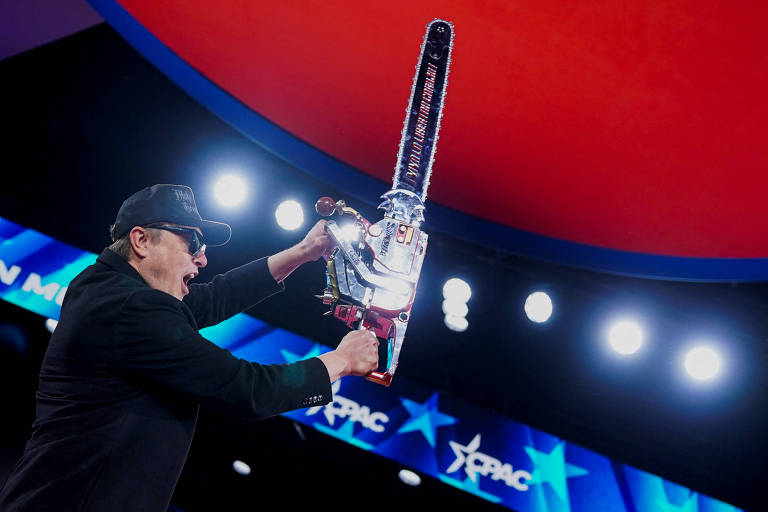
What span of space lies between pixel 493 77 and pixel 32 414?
4.19 metres

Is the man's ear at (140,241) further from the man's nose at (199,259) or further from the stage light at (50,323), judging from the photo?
the stage light at (50,323)

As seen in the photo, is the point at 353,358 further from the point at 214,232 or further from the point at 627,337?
the point at 627,337

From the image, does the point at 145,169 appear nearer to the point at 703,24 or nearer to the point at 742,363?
the point at 703,24

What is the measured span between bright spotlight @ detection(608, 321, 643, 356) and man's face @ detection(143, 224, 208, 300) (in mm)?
3931

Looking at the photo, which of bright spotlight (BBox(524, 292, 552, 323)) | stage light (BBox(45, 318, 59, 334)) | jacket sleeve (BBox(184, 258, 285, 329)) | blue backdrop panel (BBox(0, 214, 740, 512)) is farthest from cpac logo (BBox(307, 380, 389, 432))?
jacket sleeve (BBox(184, 258, 285, 329))

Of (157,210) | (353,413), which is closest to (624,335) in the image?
(353,413)

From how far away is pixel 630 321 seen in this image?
5.00 metres

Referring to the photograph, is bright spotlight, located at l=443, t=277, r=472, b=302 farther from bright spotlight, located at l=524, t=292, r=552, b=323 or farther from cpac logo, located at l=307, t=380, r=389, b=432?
cpac logo, located at l=307, t=380, r=389, b=432

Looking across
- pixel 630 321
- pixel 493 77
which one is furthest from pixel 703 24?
pixel 630 321

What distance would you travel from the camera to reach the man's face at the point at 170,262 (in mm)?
1976

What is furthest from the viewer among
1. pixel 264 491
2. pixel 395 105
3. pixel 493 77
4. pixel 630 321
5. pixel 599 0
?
pixel 264 491

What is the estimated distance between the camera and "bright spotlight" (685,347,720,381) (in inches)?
196

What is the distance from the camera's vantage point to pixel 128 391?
1.71 metres

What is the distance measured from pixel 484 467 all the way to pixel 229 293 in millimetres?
2959
